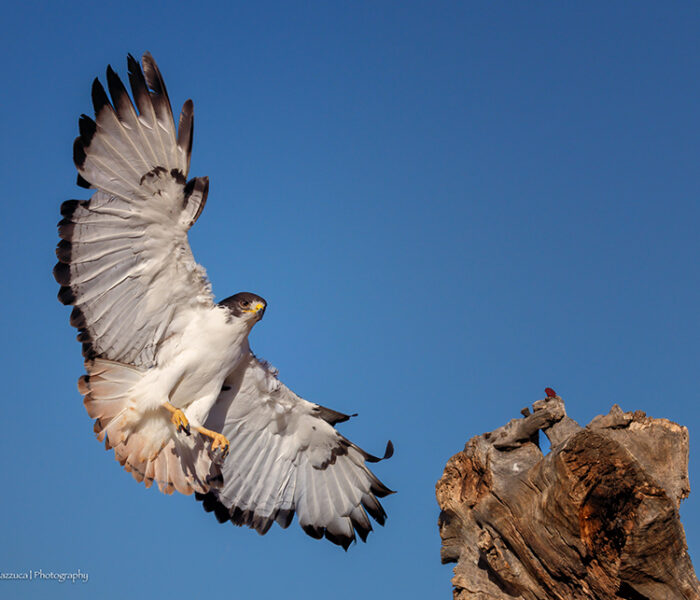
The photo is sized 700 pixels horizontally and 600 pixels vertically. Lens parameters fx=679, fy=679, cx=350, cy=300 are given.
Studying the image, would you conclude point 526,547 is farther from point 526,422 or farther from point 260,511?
point 260,511

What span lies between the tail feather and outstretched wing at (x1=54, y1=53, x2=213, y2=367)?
70cm

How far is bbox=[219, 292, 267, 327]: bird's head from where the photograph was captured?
8250mm

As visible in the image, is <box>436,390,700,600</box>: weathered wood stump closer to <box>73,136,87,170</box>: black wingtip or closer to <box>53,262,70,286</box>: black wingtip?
<box>53,262,70,286</box>: black wingtip

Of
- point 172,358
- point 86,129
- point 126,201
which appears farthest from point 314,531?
point 86,129

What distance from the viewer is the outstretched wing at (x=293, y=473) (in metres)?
9.52

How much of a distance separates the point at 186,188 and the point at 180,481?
12.6ft

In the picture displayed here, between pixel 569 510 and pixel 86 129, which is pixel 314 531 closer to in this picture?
pixel 569 510

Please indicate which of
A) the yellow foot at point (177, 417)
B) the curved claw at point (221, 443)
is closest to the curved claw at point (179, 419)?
the yellow foot at point (177, 417)

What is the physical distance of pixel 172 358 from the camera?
836 centimetres

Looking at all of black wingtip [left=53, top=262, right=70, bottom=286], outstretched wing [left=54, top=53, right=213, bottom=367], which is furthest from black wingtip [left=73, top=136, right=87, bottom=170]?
black wingtip [left=53, top=262, right=70, bottom=286]

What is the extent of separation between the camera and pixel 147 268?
7.83m

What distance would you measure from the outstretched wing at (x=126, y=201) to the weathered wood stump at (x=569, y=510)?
4.09 meters

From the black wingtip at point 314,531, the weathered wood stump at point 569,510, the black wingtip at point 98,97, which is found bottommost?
the weathered wood stump at point 569,510

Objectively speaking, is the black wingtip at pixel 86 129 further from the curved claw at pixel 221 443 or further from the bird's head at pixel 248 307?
the curved claw at pixel 221 443
